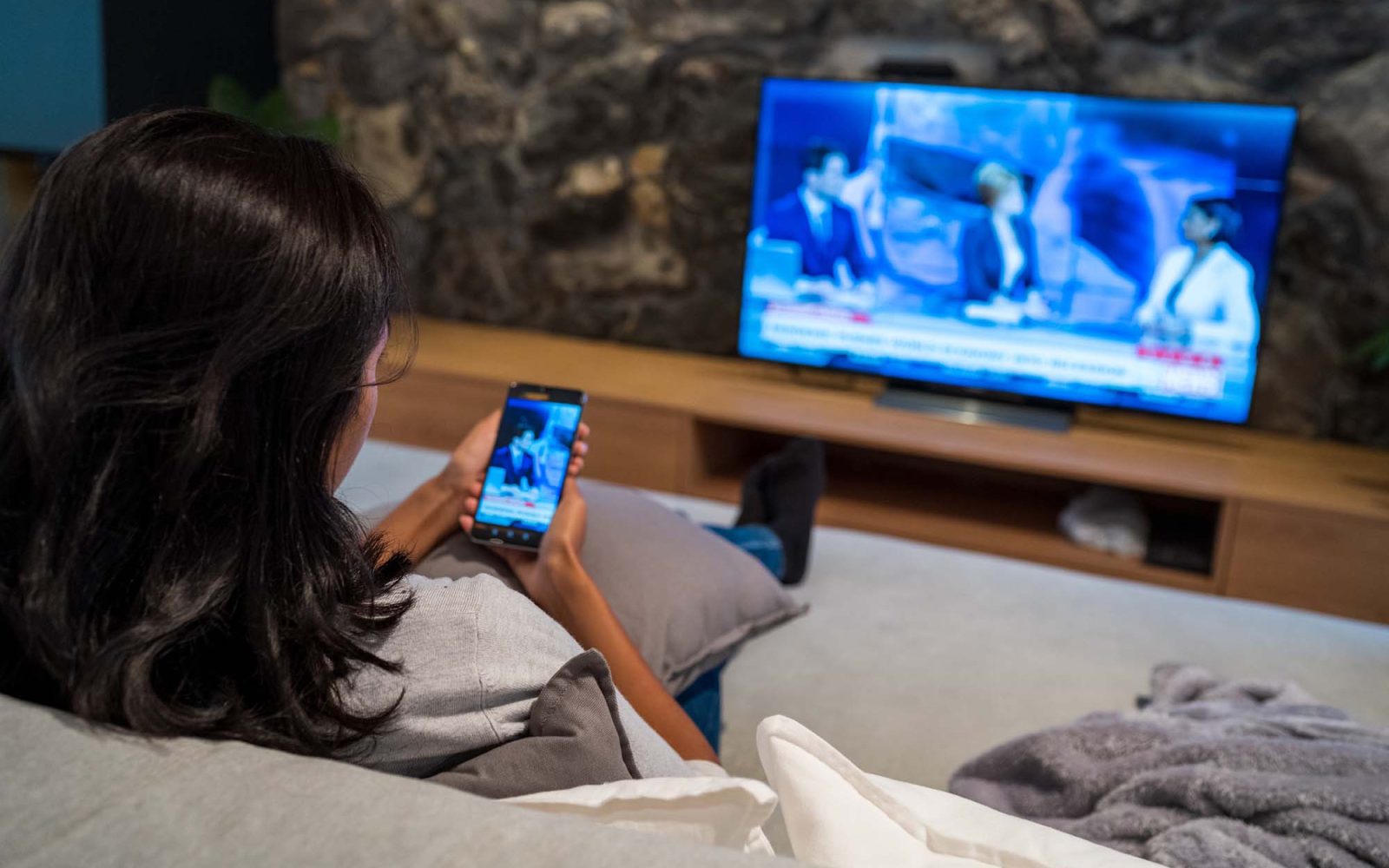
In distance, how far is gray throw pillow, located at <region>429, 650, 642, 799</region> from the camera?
0.80 meters

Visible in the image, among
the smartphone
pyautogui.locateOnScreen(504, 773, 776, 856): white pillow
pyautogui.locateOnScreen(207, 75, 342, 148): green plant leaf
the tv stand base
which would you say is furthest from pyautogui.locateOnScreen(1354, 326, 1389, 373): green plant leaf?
pyautogui.locateOnScreen(207, 75, 342, 148): green plant leaf

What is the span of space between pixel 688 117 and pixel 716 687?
247 centimetres

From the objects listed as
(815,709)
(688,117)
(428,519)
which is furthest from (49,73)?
(815,709)

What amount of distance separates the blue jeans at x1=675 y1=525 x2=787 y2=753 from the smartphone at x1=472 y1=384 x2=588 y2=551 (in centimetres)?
24

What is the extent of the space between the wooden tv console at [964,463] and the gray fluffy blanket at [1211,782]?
5.11ft

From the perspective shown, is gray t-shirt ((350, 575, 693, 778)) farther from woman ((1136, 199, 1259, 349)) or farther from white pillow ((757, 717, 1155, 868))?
woman ((1136, 199, 1259, 349))

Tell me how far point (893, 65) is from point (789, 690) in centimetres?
223

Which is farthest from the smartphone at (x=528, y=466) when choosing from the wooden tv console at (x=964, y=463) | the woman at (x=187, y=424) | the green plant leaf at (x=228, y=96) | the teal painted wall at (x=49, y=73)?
the green plant leaf at (x=228, y=96)

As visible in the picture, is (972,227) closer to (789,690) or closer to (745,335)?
(745,335)

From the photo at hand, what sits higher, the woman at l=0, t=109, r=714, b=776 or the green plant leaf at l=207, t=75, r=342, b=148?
the green plant leaf at l=207, t=75, r=342, b=148

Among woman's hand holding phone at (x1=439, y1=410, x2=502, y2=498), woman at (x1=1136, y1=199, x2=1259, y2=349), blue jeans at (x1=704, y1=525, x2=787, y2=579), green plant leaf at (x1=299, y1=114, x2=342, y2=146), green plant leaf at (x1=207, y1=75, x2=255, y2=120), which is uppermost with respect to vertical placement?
green plant leaf at (x1=207, y1=75, x2=255, y2=120)

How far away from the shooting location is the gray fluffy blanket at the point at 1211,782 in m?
0.96

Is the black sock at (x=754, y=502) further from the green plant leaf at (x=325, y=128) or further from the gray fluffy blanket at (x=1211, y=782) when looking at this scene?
the green plant leaf at (x=325, y=128)

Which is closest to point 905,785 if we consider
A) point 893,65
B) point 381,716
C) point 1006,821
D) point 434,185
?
point 1006,821
